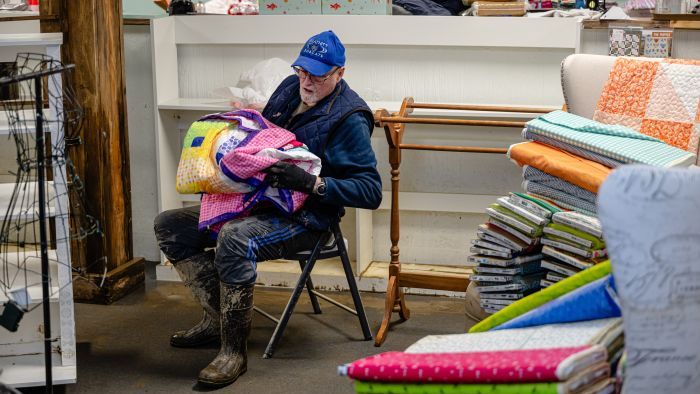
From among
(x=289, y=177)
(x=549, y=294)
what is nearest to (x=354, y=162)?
(x=289, y=177)

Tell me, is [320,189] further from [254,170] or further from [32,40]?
[32,40]

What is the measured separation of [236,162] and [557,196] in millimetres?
1111

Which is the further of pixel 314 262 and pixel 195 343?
pixel 195 343

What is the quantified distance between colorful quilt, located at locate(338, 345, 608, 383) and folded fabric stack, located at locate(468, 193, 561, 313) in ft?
3.83

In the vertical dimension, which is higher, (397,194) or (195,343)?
(397,194)

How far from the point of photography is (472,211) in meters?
4.45

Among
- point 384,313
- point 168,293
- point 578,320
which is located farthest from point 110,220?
point 578,320

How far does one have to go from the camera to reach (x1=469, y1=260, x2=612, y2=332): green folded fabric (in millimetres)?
2016

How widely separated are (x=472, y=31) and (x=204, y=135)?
1.52 metres

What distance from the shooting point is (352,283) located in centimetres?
370

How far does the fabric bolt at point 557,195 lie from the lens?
284 centimetres

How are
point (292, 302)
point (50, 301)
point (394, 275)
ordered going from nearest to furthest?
1. point (50, 301)
2. point (292, 302)
3. point (394, 275)

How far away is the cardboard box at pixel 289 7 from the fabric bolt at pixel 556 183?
186 centimetres

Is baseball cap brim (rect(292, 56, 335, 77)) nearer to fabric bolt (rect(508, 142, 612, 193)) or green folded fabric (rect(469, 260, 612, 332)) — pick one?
fabric bolt (rect(508, 142, 612, 193))
